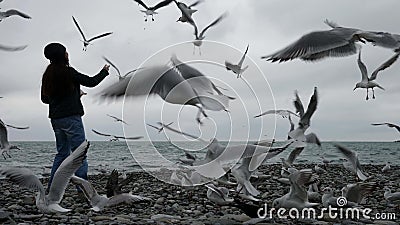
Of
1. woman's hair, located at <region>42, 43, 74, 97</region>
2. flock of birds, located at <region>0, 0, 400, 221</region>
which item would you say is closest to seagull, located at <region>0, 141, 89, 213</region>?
flock of birds, located at <region>0, 0, 400, 221</region>

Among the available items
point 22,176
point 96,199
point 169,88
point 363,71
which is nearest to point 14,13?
point 169,88

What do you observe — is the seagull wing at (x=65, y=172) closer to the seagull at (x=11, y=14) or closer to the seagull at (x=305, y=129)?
the seagull at (x=305, y=129)

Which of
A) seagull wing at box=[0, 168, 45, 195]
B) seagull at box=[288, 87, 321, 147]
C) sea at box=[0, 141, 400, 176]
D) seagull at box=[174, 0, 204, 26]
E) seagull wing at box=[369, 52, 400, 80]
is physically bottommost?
sea at box=[0, 141, 400, 176]

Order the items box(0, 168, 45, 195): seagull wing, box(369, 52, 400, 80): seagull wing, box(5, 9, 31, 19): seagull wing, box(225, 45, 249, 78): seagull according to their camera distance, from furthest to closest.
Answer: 1. box(5, 9, 31, 19): seagull wing
2. box(369, 52, 400, 80): seagull wing
3. box(225, 45, 249, 78): seagull
4. box(0, 168, 45, 195): seagull wing

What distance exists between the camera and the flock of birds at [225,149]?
4.30 m

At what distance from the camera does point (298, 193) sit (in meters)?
4.36

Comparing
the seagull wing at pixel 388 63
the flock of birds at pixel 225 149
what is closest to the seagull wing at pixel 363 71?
the seagull wing at pixel 388 63

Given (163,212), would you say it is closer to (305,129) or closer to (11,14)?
(305,129)

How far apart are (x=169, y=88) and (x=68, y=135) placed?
1001 millimetres

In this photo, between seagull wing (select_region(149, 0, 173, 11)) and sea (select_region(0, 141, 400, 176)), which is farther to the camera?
seagull wing (select_region(149, 0, 173, 11))

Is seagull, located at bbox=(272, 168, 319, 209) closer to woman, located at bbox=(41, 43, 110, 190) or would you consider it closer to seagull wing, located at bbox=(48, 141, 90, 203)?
seagull wing, located at bbox=(48, 141, 90, 203)

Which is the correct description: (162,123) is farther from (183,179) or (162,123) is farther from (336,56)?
(336,56)

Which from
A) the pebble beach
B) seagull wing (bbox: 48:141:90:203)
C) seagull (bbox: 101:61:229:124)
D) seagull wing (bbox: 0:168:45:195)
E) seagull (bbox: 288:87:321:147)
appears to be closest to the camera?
the pebble beach

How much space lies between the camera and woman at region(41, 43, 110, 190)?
4.64m
